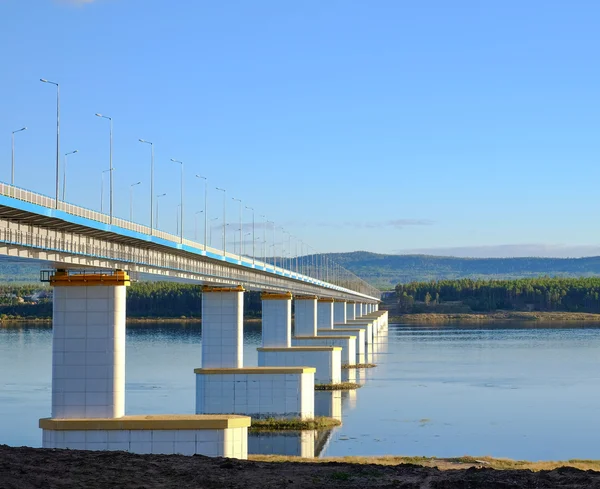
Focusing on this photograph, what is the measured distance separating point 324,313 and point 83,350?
93304mm

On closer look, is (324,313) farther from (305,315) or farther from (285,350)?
(285,350)

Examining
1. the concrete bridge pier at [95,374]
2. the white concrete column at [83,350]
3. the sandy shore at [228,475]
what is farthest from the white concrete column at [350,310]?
the sandy shore at [228,475]

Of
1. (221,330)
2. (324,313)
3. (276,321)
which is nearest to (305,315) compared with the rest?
(276,321)

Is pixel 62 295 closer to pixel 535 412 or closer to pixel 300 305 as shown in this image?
pixel 535 412

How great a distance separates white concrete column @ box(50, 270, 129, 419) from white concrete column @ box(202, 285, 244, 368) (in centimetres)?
2063

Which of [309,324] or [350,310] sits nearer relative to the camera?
[309,324]

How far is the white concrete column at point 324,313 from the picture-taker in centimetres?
13062

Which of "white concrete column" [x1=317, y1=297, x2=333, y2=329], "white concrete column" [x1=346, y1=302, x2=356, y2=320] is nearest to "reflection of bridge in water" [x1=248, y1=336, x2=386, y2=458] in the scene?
"white concrete column" [x1=317, y1=297, x2=333, y2=329]

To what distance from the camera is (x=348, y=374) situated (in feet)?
326

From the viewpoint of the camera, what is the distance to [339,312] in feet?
535

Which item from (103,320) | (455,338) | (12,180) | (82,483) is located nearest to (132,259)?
(103,320)

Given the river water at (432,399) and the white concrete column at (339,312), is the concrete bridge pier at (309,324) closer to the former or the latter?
the river water at (432,399)

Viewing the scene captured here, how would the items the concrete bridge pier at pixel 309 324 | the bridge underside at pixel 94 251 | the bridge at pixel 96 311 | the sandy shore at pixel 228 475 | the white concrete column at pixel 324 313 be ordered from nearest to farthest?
the sandy shore at pixel 228 475, the bridge underside at pixel 94 251, the bridge at pixel 96 311, the concrete bridge pier at pixel 309 324, the white concrete column at pixel 324 313

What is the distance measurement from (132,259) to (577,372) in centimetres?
6637
